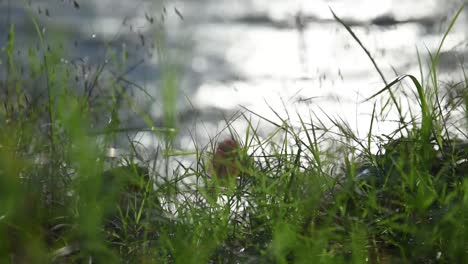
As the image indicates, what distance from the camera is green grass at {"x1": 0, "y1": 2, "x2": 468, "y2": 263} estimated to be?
1636 mm

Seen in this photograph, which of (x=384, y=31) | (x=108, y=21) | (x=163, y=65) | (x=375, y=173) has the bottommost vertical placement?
(x=375, y=173)

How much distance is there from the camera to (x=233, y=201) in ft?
6.03

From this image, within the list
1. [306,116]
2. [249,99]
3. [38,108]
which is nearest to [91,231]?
[38,108]

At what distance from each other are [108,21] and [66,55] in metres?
1.89

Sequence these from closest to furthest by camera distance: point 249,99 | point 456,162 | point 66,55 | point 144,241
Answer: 1. point 144,241
2. point 456,162
3. point 66,55
4. point 249,99

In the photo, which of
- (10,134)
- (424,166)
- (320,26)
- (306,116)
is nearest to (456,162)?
(424,166)

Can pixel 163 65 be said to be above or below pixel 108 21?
below

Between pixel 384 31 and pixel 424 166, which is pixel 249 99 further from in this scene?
pixel 424 166

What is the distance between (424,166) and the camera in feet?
5.90

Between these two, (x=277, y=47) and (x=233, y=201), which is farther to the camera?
(x=277, y=47)

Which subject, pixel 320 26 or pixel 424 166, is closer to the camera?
pixel 424 166

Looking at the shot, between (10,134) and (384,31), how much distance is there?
2.10 meters

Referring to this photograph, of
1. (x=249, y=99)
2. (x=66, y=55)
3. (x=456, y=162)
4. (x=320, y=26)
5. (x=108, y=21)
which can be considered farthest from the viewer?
(x=108, y=21)

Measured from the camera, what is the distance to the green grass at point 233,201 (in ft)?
5.37
